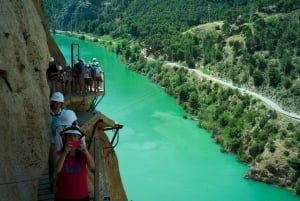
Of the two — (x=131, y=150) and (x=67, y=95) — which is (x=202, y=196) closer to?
(x=131, y=150)

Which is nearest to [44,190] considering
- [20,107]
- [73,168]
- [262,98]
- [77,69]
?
[20,107]

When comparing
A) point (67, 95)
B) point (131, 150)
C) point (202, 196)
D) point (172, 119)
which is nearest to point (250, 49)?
point (172, 119)

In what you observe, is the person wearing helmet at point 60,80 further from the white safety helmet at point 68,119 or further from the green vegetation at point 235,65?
the green vegetation at point 235,65

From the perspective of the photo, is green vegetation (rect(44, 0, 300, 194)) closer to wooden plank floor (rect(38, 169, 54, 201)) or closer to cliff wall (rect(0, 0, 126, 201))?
cliff wall (rect(0, 0, 126, 201))

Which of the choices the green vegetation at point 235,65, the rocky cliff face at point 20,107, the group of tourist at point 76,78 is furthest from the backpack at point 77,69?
the green vegetation at point 235,65

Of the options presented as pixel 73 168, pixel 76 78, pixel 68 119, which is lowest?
pixel 76 78

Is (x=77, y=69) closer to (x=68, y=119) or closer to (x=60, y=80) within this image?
(x=60, y=80)
